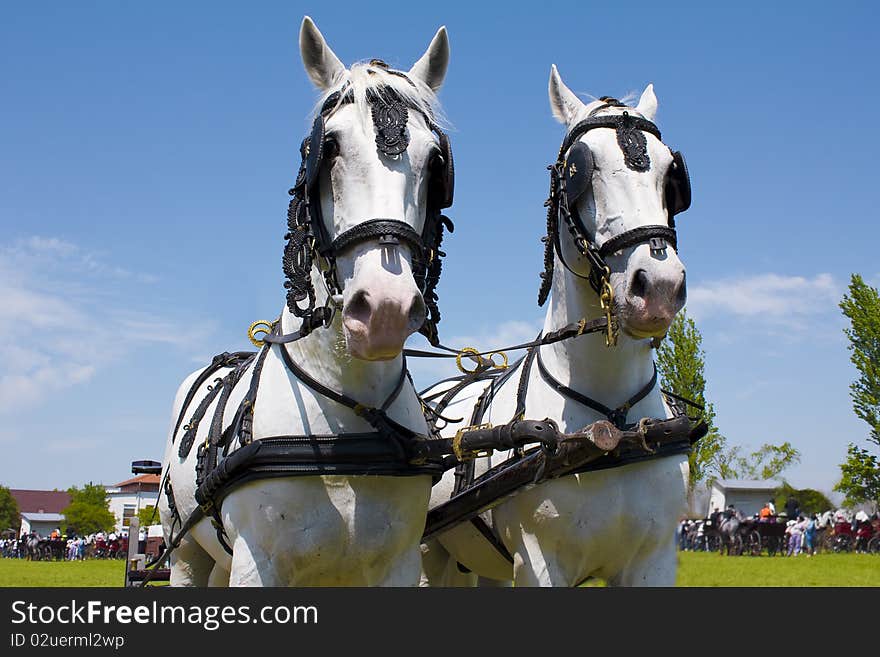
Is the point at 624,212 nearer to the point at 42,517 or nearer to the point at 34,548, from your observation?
the point at 34,548

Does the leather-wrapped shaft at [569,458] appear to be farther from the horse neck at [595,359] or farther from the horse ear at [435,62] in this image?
the horse ear at [435,62]

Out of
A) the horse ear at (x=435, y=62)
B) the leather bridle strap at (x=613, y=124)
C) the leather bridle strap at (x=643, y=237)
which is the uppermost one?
the horse ear at (x=435, y=62)

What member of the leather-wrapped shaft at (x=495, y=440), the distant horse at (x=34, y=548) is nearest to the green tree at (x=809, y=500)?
the distant horse at (x=34, y=548)

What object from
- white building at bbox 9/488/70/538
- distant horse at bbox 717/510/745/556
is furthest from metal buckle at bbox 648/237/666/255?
white building at bbox 9/488/70/538

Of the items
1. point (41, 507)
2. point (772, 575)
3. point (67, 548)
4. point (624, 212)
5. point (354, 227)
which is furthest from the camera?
point (41, 507)

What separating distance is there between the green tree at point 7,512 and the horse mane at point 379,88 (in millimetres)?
92070

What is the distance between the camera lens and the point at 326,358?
3711mm

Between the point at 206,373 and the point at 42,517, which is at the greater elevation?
the point at 42,517

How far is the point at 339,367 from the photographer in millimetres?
3688

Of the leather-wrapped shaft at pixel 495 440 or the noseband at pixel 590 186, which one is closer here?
the leather-wrapped shaft at pixel 495 440

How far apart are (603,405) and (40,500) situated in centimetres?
11315

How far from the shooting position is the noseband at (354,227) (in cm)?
324

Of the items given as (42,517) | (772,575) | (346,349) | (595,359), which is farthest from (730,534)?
(42,517)
